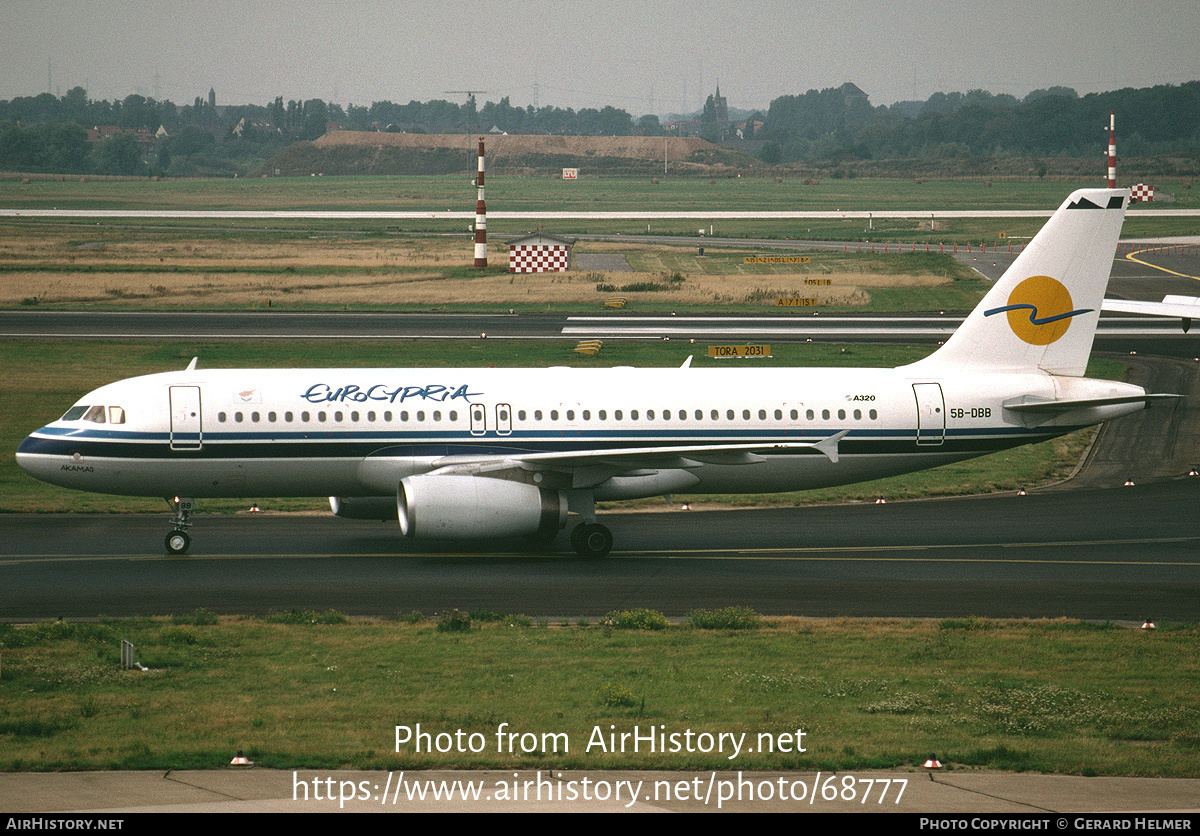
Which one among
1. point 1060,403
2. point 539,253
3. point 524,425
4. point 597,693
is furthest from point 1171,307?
point 539,253

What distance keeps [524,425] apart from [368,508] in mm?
4548

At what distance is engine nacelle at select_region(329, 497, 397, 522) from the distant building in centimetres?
6281

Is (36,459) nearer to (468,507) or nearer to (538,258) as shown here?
(468,507)

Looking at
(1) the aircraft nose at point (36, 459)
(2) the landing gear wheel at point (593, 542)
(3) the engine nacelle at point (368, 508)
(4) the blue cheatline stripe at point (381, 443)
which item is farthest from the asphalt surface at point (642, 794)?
(1) the aircraft nose at point (36, 459)

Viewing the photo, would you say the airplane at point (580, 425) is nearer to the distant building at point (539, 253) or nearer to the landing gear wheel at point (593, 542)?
the landing gear wheel at point (593, 542)

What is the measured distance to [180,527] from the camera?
3139cm

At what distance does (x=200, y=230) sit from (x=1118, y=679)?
13769 cm

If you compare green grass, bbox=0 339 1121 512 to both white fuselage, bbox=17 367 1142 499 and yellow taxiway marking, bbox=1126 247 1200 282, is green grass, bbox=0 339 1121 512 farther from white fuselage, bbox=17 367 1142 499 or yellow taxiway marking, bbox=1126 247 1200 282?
yellow taxiway marking, bbox=1126 247 1200 282

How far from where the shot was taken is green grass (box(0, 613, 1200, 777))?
53.1 feet

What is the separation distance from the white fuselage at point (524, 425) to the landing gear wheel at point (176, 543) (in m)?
1.10

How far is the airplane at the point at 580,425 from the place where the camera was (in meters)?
30.6

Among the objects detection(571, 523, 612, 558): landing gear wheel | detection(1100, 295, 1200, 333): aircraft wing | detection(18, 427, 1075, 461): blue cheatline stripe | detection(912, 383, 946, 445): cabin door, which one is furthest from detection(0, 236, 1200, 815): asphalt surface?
detection(1100, 295, 1200, 333): aircraft wing

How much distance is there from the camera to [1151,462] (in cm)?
4234

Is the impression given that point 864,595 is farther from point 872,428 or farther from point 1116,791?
point 1116,791
